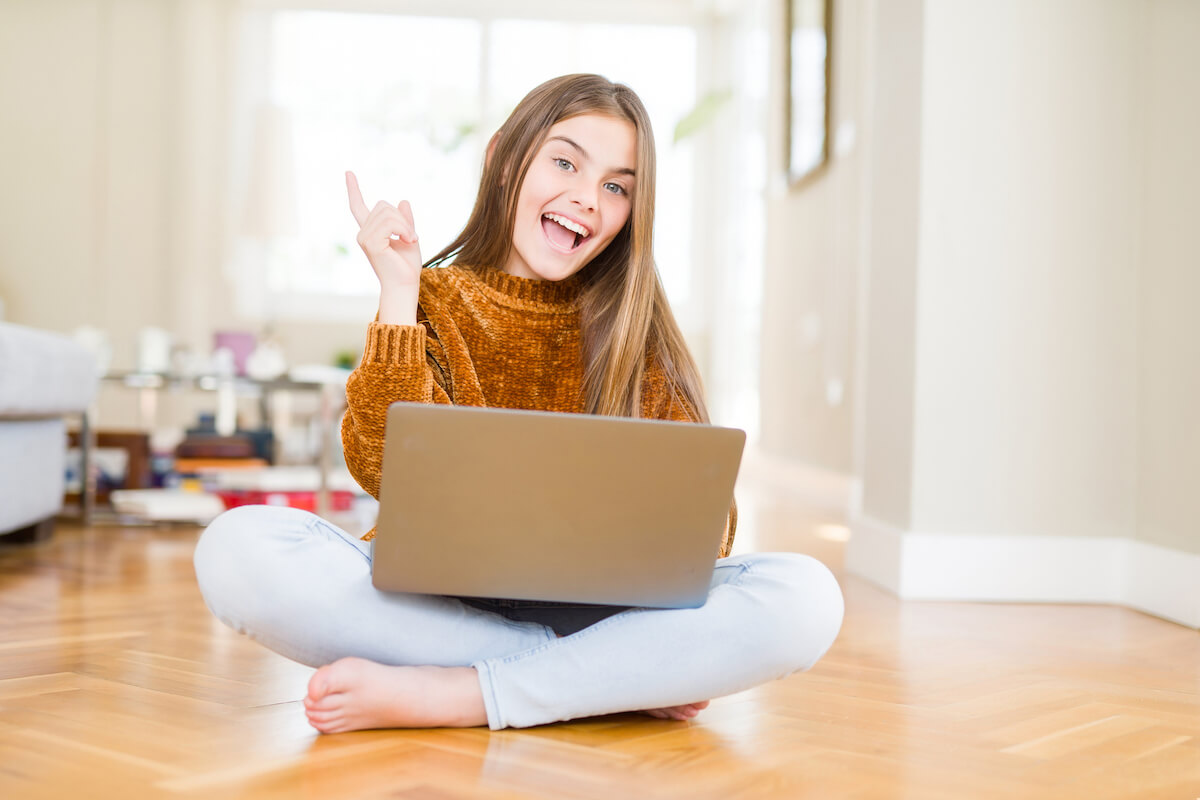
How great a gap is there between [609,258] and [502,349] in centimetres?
19

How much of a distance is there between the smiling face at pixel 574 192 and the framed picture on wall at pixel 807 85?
2577mm

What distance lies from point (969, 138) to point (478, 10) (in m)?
4.02

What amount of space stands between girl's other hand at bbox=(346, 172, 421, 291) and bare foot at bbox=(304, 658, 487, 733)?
1.28 ft

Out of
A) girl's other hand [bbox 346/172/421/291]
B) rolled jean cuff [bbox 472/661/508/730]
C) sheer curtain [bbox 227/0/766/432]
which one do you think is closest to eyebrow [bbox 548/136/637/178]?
girl's other hand [bbox 346/172/421/291]

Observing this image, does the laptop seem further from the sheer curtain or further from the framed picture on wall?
the sheer curtain

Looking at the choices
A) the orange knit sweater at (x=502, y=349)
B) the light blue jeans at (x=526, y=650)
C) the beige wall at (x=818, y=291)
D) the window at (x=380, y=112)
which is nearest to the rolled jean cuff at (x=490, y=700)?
the light blue jeans at (x=526, y=650)

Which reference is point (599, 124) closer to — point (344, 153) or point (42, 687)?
point (42, 687)

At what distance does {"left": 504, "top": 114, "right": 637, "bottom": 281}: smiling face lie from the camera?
129cm

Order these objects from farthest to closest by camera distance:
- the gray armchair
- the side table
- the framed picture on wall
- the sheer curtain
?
1. the sheer curtain
2. the framed picture on wall
3. the side table
4. the gray armchair

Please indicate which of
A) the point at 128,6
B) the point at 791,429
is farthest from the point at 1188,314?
the point at 128,6

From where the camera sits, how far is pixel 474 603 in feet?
3.90

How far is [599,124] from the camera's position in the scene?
1306 millimetres

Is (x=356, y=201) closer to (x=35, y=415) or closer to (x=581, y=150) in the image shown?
(x=581, y=150)

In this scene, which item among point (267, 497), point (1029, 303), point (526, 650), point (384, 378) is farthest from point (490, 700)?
point (267, 497)
